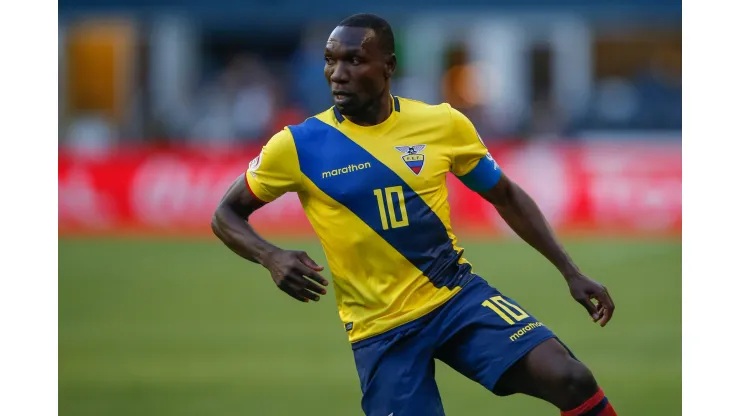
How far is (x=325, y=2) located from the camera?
25.7 m

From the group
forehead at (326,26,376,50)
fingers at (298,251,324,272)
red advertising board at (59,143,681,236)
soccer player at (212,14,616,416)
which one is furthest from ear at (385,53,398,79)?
red advertising board at (59,143,681,236)

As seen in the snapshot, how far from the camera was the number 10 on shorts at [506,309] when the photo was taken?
20.6ft

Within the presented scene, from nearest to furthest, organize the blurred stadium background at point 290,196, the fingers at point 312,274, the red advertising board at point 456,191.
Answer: the fingers at point 312,274, the blurred stadium background at point 290,196, the red advertising board at point 456,191

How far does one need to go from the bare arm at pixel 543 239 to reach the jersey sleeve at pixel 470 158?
0.27ft

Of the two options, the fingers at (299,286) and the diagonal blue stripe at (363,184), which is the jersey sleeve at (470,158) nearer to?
the diagonal blue stripe at (363,184)

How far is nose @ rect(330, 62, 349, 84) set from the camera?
621 cm

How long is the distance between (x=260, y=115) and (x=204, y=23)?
227 inches

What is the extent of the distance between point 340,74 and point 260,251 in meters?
1.01

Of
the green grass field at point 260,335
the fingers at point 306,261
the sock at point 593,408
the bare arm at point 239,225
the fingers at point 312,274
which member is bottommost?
the green grass field at point 260,335

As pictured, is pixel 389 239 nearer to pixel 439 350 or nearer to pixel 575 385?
pixel 439 350

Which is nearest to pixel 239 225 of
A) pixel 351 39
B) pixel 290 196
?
pixel 351 39

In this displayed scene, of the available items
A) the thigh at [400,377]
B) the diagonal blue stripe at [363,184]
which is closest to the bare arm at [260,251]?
the diagonal blue stripe at [363,184]

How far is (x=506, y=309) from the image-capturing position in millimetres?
6332

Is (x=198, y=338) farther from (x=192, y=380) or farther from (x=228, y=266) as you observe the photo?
(x=228, y=266)
